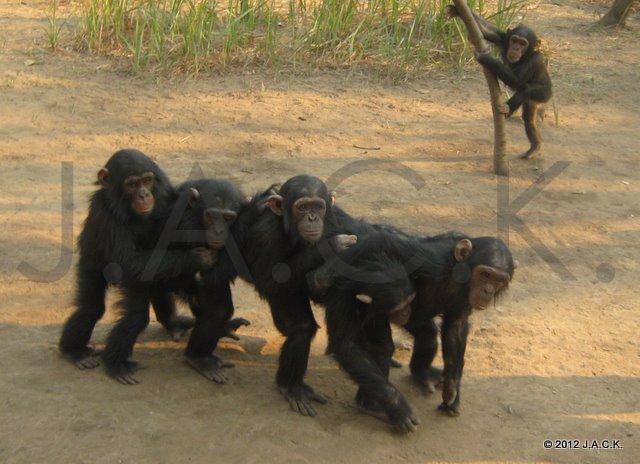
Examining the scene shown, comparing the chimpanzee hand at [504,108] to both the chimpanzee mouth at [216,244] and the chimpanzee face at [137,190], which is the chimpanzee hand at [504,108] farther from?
the chimpanzee face at [137,190]

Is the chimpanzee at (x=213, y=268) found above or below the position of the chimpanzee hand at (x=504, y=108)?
below

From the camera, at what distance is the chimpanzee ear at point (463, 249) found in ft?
17.4

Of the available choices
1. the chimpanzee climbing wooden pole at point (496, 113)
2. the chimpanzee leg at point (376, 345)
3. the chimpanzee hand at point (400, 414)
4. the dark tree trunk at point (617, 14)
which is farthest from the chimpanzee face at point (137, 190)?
the dark tree trunk at point (617, 14)

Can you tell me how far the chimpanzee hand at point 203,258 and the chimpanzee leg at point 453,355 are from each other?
1615 millimetres

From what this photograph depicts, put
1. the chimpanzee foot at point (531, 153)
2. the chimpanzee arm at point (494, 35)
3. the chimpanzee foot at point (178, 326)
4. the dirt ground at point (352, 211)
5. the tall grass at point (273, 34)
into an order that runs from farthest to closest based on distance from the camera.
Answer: the tall grass at point (273, 34) < the chimpanzee arm at point (494, 35) < the chimpanzee foot at point (531, 153) < the chimpanzee foot at point (178, 326) < the dirt ground at point (352, 211)

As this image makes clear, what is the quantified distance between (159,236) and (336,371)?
1627mm

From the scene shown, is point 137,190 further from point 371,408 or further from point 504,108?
point 504,108

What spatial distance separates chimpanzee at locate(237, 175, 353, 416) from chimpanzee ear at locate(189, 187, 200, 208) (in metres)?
0.44

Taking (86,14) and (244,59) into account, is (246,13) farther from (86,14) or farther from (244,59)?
(86,14)

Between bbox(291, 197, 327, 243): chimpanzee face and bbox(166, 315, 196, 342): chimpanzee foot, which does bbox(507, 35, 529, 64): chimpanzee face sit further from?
bbox(166, 315, 196, 342): chimpanzee foot

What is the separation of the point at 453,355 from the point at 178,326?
216cm

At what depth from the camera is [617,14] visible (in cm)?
1422

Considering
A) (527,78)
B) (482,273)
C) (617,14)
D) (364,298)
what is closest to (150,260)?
(364,298)

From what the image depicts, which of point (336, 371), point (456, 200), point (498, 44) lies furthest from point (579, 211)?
point (336, 371)
